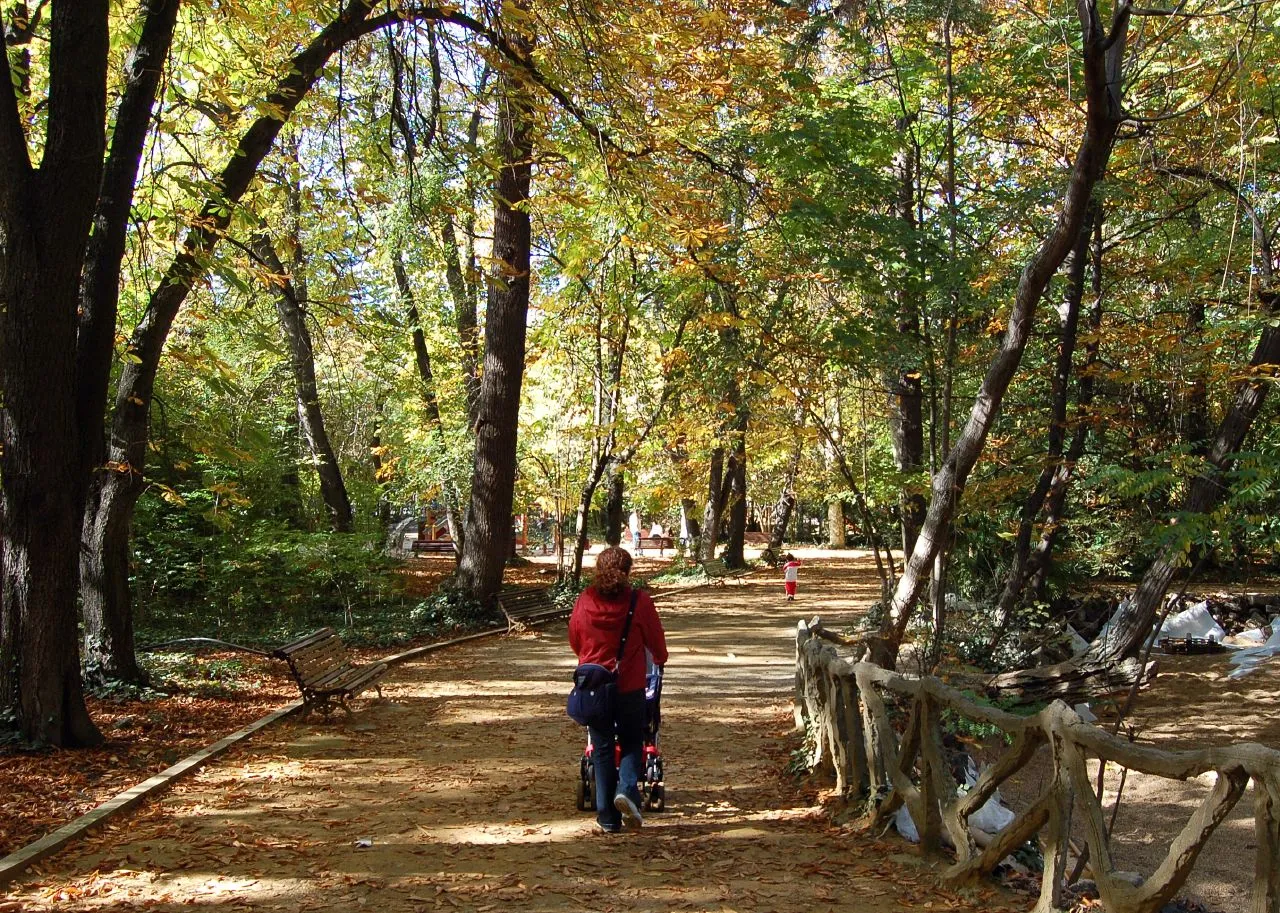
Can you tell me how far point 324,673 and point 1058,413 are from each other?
8.87 m

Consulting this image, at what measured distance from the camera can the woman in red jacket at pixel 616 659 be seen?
5.93 meters

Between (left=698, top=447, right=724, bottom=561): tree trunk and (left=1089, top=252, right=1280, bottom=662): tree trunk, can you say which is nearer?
(left=1089, top=252, right=1280, bottom=662): tree trunk

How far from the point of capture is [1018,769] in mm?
4895

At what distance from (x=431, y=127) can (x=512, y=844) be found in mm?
5563

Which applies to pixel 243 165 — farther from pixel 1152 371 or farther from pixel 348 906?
pixel 1152 371

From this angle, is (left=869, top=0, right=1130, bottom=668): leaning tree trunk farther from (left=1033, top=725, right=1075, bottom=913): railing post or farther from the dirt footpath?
(left=1033, top=725, right=1075, bottom=913): railing post

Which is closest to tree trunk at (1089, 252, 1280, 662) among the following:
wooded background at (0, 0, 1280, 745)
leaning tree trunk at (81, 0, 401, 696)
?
wooded background at (0, 0, 1280, 745)

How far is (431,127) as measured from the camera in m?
8.09

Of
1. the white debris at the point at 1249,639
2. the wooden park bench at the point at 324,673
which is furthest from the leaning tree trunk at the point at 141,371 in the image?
the white debris at the point at 1249,639

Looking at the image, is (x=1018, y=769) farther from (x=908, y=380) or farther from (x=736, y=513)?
(x=736, y=513)

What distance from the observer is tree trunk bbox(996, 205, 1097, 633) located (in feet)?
37.4

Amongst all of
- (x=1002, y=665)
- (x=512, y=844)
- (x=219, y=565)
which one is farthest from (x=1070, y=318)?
(x=219, y=565)

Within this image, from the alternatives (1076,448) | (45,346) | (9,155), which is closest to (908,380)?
(1076,448)

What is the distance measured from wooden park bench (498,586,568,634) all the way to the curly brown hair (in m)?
10.4
